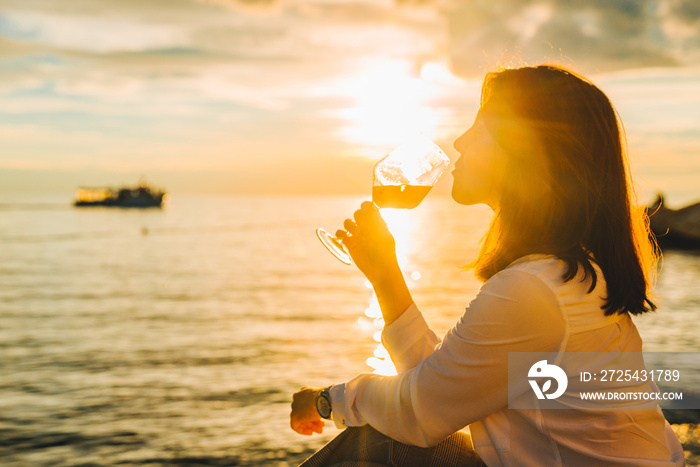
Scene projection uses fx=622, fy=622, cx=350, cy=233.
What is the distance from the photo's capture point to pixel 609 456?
1679 millimetres

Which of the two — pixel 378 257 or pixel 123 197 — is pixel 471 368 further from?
pixel 123 197

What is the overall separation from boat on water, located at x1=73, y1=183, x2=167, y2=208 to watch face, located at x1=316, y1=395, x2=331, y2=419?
96824mm

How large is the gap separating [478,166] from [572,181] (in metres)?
0.32

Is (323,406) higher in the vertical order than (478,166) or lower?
lower

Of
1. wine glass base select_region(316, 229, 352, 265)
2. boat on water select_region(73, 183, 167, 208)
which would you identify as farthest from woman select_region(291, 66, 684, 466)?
boat on water select_region(73, 183, 167, 208)

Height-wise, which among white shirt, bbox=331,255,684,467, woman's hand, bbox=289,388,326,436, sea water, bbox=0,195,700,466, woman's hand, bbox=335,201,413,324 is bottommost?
sea water, bbox=0,195,700,466

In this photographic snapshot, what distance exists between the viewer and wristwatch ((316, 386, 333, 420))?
2.06 metres

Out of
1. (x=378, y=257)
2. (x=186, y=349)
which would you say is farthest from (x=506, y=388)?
(x=186, y=349)

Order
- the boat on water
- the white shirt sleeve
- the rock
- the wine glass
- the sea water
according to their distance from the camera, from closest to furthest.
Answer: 1. the white shirt sleeve
2. the wine glass
3. the sea water
4. the rock
5. the boat on water

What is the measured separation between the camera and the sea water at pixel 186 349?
566 centimetres

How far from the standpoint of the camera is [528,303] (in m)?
1.58

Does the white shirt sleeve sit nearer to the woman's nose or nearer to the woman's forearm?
the woman's forearm

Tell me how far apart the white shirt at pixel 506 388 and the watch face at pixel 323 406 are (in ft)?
0.84

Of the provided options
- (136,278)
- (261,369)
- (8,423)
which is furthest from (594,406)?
(136,278)
